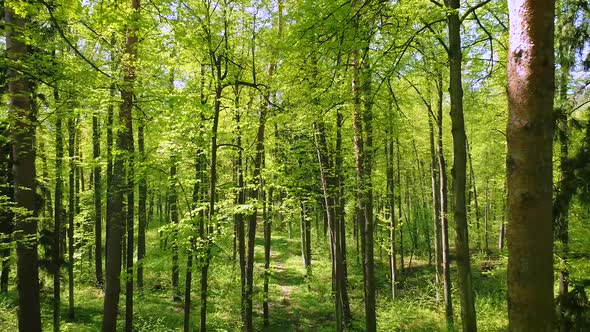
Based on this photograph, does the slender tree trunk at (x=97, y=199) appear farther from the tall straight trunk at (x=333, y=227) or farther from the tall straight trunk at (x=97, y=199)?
the tall straight trunk at (x=333, y=227)

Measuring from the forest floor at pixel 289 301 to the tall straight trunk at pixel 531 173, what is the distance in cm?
720

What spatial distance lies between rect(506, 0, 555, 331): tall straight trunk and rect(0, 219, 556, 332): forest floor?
23.6ft

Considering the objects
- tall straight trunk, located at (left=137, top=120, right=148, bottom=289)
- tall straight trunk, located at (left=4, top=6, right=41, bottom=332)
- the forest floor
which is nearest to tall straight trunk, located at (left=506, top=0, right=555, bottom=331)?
the forest floor

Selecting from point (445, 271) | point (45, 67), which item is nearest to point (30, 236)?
point (45, 67)

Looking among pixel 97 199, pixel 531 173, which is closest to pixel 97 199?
pixel 97 199

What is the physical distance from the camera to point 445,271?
12242mm

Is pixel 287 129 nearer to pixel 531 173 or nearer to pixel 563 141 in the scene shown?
pixel 563 141

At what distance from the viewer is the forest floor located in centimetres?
1273

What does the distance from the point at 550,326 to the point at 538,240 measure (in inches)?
17.0

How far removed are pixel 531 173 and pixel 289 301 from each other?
1754cm

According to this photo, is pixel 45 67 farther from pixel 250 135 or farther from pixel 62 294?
pixel 62 294

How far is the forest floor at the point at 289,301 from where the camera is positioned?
1273 cm

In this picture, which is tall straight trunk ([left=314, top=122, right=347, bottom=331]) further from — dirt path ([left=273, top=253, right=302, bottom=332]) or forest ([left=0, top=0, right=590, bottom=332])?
dirt path ([left=273, top=253, right=302, bottom=332])

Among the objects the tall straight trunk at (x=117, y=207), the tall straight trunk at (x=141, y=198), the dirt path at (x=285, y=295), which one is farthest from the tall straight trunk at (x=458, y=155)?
the dirt path at (x=285, y=295)
